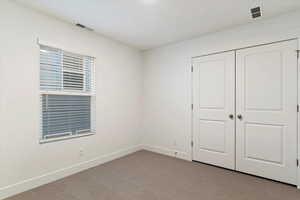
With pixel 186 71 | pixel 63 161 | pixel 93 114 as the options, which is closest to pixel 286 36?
pixel 186 71

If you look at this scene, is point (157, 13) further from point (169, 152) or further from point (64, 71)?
point (169, 152)

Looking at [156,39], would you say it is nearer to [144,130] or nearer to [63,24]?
[63,24]

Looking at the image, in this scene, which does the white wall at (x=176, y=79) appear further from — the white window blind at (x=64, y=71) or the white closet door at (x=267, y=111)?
the white window blind at (x=64, y=71)

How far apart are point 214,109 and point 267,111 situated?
2.69 ft

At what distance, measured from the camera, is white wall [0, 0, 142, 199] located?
214 centimetres

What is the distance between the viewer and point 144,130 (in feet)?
14.0

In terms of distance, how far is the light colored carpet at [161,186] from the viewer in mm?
2193

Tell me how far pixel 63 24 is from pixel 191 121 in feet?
9.45

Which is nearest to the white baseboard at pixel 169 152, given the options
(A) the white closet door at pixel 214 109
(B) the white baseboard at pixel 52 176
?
(A) the white closet door at pixel 214 109

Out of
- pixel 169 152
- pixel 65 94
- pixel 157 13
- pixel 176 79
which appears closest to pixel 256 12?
pixel 157 13

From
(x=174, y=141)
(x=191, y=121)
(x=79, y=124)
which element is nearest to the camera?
(x=79, y=124)

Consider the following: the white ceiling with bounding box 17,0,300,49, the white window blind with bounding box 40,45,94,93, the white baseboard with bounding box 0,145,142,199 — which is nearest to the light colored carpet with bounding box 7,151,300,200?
the white baseboard with bounding box 0,145,142,199

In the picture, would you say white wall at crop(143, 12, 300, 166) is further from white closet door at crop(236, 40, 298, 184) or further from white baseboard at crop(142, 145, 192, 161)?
white closet door at crop(236, 40, 298, 184)

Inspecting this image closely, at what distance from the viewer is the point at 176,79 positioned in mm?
3686
